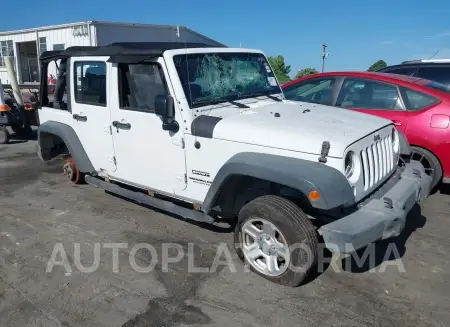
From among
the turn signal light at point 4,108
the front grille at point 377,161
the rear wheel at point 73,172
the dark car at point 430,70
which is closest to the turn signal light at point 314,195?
the front grille at point 377,161

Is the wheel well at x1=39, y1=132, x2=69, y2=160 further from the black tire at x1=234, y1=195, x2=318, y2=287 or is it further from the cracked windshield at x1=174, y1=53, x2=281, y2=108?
the black tire at x1=234, y1=195, x2=318, y2=287

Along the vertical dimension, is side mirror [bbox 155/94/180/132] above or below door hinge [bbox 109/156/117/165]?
above

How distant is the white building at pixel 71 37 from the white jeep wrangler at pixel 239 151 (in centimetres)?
970

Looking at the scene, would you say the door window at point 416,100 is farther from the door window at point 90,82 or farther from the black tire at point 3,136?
the black tire at point 3,136

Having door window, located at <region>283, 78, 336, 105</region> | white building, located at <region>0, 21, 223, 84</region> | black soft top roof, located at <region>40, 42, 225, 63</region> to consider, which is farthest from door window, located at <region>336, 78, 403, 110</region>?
white building, located at <region>0, 21, 223, 84</region>

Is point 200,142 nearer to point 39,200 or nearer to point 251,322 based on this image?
point 251,322

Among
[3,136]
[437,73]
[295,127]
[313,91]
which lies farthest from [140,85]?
[3,136]

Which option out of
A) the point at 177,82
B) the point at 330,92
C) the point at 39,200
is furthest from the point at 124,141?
the point at 330,92

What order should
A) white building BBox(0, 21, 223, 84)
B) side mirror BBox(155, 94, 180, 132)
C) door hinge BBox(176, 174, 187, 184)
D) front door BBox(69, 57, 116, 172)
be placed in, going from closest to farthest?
side mirror BBox(155, 94, 180, 132) → door hinge BBox(176, 174, 187, 184) → front door BBox(69, 57, 116, 172) → white building BBox(0, 21, 223, 84)

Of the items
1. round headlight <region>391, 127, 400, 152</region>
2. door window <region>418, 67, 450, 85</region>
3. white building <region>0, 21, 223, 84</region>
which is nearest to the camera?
round headlight <region>391, 127, 400, 152</region>

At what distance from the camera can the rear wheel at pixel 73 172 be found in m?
6.09

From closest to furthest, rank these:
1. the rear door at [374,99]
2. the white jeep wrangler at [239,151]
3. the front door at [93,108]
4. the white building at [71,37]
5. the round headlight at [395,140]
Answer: the white jeep wrangler at [239,151], the round headlight at [395,140], the front door at [93,108], the rear door at [374,99], the white building at [71,37]

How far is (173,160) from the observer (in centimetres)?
405

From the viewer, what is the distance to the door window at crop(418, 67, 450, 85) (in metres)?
7.25
